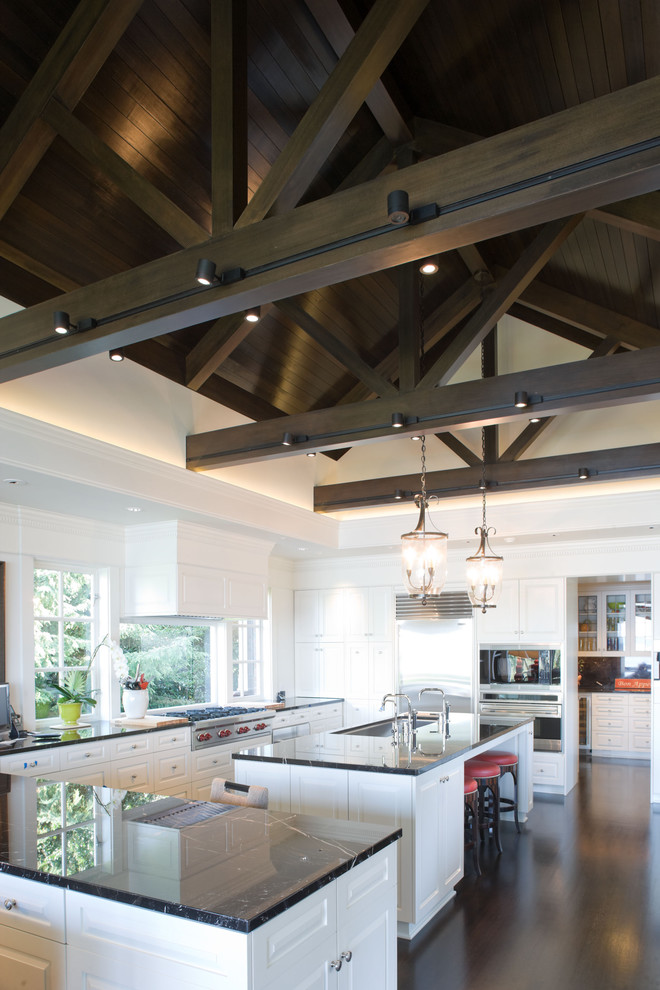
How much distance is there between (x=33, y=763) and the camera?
4582mm

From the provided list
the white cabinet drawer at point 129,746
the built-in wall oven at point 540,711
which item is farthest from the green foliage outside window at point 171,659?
the built-in wall oven at point 540,711

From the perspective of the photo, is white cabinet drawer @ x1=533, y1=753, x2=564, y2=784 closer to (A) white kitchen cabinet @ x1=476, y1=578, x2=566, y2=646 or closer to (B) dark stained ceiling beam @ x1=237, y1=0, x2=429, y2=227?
(A) white kitchen cabinet @ x1=476, y1=578, x2=566, y2=646

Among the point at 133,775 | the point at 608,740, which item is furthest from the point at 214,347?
the point at 608,740

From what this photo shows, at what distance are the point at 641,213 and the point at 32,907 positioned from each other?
4.40 metres

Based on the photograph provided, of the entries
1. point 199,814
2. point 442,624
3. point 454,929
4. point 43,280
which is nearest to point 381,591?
point 442,624

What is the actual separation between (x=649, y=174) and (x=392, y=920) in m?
2.67

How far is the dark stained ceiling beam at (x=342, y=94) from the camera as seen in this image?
2.92 metres

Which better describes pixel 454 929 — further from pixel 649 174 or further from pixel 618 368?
pixel 649 174

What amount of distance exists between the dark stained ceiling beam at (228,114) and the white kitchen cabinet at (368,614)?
6.09m

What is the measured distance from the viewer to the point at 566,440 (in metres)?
7.41

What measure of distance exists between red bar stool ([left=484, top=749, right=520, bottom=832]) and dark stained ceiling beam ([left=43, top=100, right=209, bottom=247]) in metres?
4.69

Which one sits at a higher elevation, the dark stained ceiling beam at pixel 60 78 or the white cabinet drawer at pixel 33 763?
the dark stained ceiling beam at pixel 60 78

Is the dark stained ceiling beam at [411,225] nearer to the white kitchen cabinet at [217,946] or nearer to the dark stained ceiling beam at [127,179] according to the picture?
the dark stained ceiling beam at [127,179]

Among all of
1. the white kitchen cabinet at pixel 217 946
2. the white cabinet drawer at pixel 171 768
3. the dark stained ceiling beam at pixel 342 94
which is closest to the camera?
the white kitchen cabinet at pixel 217 946
